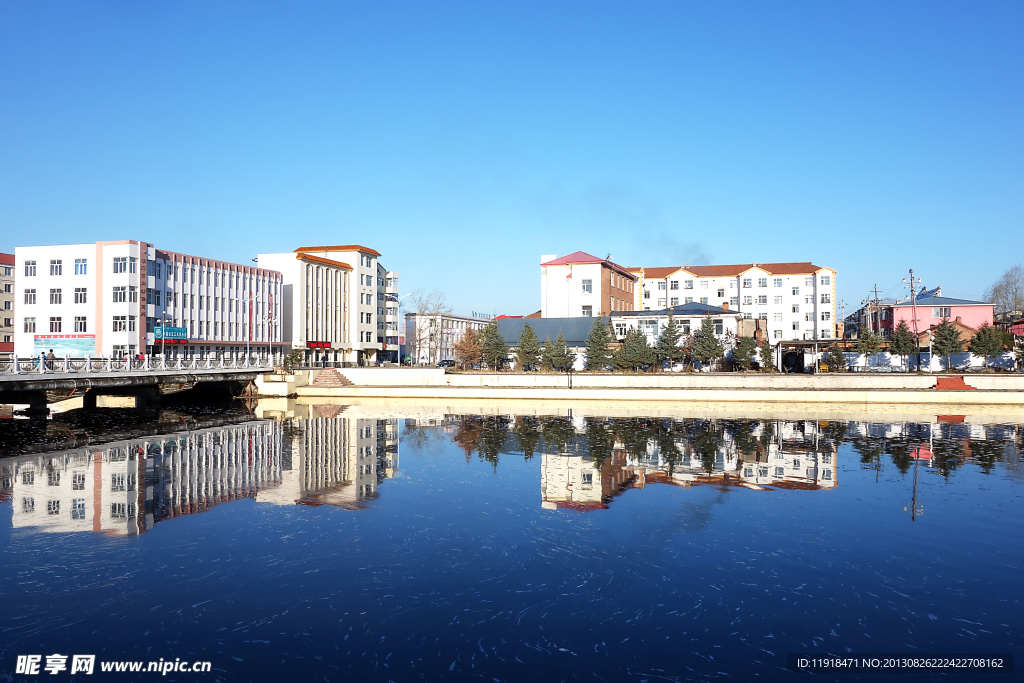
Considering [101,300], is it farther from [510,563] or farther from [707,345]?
[510,563]

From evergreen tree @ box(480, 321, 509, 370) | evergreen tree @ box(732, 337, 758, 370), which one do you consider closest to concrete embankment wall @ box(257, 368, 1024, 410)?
evergreen tree @ box(480, 321, 509, 370)

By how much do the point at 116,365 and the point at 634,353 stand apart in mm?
44421

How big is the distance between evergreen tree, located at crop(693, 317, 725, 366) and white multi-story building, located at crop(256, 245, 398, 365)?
1974 inches

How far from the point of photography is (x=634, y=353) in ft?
222

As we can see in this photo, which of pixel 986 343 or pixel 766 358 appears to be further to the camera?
pixel 766 358

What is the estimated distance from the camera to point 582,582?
14.2 metres

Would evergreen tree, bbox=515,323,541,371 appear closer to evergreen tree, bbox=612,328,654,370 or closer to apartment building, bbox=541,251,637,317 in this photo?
evergreen tree, bbox=612,328,654,370

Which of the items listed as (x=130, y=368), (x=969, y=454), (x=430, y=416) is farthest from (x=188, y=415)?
(x=969, y=454)

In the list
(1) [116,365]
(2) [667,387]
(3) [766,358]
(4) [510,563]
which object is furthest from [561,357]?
(4) [510,563]

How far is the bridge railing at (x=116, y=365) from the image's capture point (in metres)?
43.4

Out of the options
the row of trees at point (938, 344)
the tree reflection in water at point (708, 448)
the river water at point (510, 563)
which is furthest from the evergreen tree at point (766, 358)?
the river water at point (510, 563)

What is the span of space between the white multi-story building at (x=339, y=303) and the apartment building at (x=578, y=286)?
1089 inches

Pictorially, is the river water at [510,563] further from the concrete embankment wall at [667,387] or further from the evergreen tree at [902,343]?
the evergreen tree at [902,343]

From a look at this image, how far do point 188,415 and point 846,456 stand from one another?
44.9 metres
